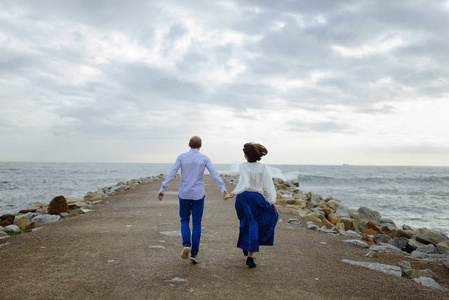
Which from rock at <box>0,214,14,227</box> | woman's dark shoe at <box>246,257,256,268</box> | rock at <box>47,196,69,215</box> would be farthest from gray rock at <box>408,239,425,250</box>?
rock at <box>0,214,14,227</box>

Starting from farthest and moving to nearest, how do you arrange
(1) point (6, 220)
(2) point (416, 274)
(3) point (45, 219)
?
(1) point (6, 220) < (3) point (45, 219) < (2) point (416, 274)

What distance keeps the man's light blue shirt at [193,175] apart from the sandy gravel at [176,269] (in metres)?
1.12

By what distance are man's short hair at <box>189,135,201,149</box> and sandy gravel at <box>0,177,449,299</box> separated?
1862 mm

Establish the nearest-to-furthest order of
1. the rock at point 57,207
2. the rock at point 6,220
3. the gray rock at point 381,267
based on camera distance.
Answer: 1. the gray rock at point 381,267
2. the rock at point 6,220
3. the rock at point 57,207

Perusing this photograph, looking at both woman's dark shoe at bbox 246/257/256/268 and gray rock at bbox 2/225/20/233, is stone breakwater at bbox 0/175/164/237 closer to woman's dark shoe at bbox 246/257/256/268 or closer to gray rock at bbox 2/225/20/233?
gray rock at bbox 2/225/20/233

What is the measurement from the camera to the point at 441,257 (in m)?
7.18

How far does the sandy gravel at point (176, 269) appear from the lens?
4098 mm

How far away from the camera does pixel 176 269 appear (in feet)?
16.2

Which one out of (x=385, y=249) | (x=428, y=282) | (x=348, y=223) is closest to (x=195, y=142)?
(x=428, y=282)

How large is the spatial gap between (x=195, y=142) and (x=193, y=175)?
1.82 ft

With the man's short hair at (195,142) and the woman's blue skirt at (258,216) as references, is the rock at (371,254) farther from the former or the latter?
the man's short hair at (195,142)

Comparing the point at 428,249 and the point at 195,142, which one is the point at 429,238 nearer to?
the point at 428,249

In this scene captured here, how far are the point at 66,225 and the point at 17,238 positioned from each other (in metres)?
1.58

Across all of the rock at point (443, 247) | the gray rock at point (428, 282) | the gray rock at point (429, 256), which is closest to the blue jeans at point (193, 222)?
the gray rock at point (428, 282)
